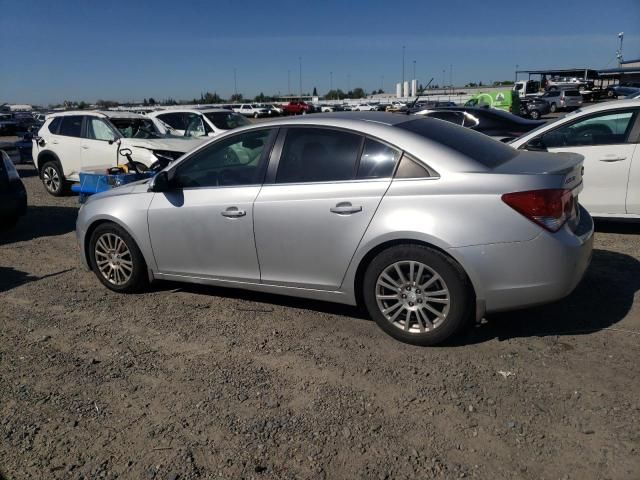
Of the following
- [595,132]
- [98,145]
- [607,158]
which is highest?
[595,132]

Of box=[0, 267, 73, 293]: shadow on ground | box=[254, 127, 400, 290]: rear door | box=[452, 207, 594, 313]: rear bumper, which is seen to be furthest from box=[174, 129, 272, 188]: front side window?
box=[0, 267, 73, 293]: shadow on ground

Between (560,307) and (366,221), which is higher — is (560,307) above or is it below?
below

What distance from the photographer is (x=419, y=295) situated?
398 centimetres

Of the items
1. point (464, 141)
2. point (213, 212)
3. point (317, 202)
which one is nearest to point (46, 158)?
point (213, 212)

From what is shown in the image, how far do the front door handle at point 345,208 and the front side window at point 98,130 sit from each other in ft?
26.7

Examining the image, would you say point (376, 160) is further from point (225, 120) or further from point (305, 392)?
point (225, 120)

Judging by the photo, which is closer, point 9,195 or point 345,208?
point 345,208

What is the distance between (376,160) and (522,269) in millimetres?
1245

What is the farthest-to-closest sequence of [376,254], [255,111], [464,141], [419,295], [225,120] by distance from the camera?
[255,111] → [225,120] → [464,141] → [376,254] → [419,295]

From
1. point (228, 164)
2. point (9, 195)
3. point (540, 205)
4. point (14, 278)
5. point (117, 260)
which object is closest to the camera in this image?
point (540, 205)

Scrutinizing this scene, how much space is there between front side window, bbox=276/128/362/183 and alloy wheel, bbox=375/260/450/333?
2.57 feet

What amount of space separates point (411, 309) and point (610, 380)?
4.22 feet

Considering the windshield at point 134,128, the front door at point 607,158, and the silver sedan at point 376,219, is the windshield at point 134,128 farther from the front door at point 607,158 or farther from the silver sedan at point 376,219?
the front door at point 607,158

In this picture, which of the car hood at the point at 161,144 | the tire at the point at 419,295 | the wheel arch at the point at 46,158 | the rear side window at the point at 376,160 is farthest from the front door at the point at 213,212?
the wheel arch at the point at 46,158
